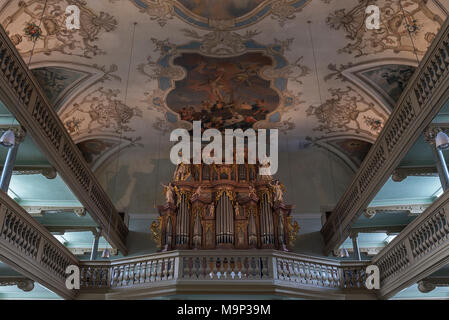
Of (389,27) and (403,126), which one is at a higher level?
(389,27)

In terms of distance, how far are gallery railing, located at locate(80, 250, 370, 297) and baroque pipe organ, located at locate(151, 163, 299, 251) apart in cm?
229

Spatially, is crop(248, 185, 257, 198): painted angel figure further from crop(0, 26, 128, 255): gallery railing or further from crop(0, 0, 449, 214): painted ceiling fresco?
crop(0, 26, 128, 255): gallery railing

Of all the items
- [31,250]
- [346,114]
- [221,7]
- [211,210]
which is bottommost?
[31,250]

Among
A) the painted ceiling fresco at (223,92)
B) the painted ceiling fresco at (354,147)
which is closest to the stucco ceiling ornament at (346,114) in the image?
the painted ceiling fresco at (354,147)

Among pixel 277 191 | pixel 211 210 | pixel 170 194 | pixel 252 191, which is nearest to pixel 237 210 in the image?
pixel 211 210

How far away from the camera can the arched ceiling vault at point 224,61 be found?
11516 millimetres

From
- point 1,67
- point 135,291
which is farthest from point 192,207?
point 1,67

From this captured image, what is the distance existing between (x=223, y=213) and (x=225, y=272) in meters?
3.82

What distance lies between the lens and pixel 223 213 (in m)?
14.0

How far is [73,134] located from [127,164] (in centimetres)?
298

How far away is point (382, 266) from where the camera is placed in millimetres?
10977

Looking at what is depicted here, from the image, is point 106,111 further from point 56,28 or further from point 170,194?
point 56,28

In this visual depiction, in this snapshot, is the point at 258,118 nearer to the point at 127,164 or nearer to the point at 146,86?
the point at 146,86

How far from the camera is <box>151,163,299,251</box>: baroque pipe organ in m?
13.5
